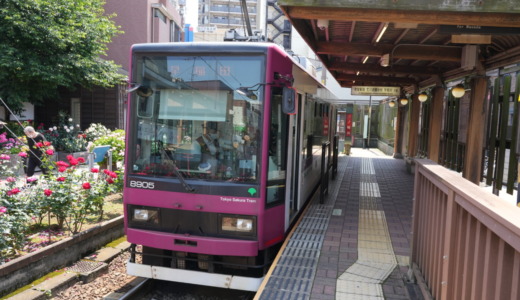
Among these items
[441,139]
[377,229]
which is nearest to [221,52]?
[377,229]

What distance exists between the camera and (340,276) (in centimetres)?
493

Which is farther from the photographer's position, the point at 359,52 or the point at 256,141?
the point at 359,52

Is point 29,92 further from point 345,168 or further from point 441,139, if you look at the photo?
point 441,139

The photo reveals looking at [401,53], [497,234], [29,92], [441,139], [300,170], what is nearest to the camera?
[497,234]

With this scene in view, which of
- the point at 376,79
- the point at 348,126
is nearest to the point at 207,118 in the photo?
the point at 376,79

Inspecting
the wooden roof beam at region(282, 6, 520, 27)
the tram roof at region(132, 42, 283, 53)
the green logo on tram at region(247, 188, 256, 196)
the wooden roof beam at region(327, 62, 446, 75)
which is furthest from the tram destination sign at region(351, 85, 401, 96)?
the green logo on tram at region(247, 188, 256, 196)

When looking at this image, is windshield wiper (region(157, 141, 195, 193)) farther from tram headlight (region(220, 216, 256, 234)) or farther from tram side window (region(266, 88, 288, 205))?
tram side window (region(266, 88, 288, 205))

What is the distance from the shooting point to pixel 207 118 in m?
4.99

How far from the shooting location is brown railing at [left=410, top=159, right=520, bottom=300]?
1.98 metres

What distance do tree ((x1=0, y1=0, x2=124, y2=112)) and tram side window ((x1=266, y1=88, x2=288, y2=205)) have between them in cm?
1104

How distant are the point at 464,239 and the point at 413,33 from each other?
6.24 m

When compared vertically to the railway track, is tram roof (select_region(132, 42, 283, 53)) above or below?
above

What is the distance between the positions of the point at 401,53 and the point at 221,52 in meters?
5.39

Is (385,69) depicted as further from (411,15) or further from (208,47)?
(208,47)
